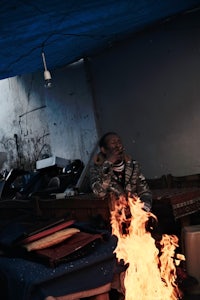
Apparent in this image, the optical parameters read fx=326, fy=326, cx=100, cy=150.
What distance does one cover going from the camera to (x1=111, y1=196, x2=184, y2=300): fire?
3217 mm

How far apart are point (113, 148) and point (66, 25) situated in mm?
2027

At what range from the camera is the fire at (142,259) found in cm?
322

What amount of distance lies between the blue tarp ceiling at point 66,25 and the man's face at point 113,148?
183 cm

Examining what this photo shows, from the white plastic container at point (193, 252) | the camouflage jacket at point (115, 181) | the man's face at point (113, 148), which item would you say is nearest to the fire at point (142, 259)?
the white plastic container at point (193, 252)

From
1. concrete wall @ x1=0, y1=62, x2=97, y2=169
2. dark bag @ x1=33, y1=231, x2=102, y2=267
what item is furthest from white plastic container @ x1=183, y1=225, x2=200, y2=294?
concrete wall @ x1=0, y1=62, x2=97, y2=169

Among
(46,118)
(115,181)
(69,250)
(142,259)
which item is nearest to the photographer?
(69,250)

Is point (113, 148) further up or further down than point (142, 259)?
further up

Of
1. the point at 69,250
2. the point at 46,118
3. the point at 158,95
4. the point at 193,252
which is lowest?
the point at 193,252

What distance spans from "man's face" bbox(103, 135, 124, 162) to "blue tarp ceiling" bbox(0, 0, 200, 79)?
183 centimetres

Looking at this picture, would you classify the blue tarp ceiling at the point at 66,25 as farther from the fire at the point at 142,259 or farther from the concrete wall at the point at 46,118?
the fire at the point at 142,259

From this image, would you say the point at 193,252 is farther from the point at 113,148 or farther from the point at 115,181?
the point at 113,148

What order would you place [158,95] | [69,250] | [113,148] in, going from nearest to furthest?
[69,250]
[113,148]
[158,95]

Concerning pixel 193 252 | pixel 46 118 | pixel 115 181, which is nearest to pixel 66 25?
pixel 115 181

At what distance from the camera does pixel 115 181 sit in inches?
200
